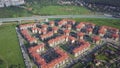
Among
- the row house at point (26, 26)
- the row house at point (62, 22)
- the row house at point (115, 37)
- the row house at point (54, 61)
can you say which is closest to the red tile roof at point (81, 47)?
the row house at point (54, 61)

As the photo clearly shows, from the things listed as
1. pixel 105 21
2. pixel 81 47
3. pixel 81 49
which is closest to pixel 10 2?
pixel 105 21

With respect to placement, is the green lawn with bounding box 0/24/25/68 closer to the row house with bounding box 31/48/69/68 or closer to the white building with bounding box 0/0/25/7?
the row house with bounding box 31/48/69/68

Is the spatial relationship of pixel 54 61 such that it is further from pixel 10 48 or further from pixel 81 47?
pixel 10 48

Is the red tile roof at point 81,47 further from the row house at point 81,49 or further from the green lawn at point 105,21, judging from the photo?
the green lawn at point 105,21

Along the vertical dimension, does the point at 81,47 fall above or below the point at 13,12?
below

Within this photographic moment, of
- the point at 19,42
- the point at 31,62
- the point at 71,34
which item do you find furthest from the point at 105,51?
the point at 19,42

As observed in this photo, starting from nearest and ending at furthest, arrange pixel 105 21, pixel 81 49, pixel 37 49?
pixel 81 49 → pixel 37 49 → pixel 105 21
